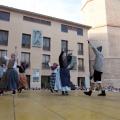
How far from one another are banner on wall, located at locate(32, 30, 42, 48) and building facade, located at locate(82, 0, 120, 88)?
9579mm

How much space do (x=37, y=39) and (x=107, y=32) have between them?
37.2 ft

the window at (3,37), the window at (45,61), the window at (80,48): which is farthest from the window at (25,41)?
the window at (80,48)

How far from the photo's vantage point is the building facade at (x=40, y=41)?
22625mm

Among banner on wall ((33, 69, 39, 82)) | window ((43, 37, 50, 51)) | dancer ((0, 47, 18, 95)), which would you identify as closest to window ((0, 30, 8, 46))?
banner on wall ((33, 69, 39, 82))

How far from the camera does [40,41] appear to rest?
24562 millimetres

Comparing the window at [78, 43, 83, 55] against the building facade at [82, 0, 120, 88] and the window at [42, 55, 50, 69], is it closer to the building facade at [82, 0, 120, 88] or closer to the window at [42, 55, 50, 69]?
the building facade at [82, 0, 120, 88]

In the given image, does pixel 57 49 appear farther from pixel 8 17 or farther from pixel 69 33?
pixel 8 17

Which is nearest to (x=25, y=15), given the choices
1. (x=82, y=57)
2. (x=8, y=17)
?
(x=8, y=17)

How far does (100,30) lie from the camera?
29156 millimetres

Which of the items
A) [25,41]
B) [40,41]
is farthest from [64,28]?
[25,41]

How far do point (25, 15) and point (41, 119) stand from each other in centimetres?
2314

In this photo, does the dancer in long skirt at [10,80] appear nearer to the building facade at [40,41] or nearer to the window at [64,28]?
the building facade at [40,41]

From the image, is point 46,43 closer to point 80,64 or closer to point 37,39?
point 37,39

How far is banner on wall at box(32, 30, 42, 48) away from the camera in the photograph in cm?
2416
